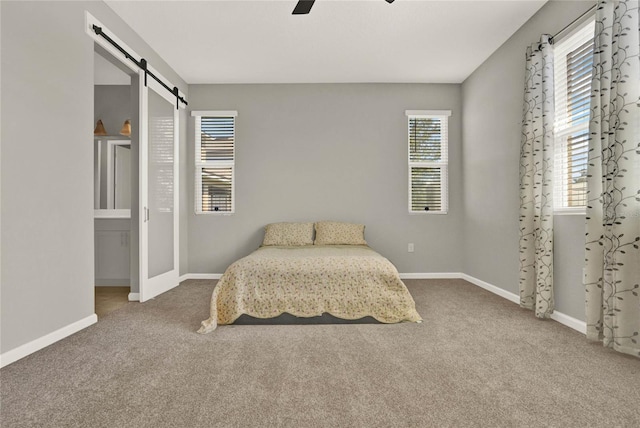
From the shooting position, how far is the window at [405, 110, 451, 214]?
16.4 ft

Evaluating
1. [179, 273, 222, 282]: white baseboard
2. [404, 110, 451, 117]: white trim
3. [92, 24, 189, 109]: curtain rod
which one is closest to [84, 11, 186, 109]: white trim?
[92, 24, 189, 109]: curtain rod

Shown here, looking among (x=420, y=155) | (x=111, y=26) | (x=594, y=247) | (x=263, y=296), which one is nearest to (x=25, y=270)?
(x=263, y=296)

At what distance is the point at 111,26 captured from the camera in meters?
3.18

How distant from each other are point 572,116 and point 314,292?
2.56 m

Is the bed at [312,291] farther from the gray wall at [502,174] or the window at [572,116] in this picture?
the window at [572,116]

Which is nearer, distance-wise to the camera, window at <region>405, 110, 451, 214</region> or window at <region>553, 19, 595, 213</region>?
window at <region>553, 19, 595, 213</region>

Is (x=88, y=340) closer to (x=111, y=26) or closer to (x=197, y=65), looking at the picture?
(x=111, y=26)

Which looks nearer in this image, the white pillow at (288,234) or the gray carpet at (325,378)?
the gray carpet at (325,378)

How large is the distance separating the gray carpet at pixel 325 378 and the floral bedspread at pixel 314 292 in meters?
0.13

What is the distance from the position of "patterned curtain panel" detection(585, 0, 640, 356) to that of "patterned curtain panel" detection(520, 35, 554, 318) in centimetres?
A: 49

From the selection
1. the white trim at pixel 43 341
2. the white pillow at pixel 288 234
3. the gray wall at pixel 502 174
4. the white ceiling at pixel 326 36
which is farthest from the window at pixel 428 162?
the white trim at pixel 43 341

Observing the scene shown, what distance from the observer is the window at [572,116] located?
270cm

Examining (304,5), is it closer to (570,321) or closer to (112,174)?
(570,321)

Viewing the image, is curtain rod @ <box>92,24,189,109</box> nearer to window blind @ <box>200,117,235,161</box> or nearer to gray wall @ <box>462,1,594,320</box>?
window blind @ <box>200,117,235,161</box>
